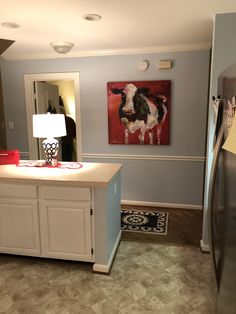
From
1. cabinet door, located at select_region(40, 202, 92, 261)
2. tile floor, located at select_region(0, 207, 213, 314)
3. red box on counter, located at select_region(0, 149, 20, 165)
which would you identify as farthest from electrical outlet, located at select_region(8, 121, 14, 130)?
cabinet door, located at select_region(40, 202, 92, 261)

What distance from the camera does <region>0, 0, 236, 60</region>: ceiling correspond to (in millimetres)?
2176

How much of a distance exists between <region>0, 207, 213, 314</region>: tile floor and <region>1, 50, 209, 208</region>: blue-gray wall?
1272 mm

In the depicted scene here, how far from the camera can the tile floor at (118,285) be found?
6.49 feet

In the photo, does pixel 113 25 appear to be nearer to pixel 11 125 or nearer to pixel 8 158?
pixel 8 158

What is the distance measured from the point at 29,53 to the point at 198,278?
12.1 feet

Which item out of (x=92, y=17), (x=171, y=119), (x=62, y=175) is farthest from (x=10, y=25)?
(x=171, y=119)

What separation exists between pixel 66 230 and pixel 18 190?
56 cm

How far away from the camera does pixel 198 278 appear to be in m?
2.30

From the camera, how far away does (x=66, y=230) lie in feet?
7.78

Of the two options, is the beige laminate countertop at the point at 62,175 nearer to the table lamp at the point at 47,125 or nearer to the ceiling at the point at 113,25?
the table lamp at the point at 47,125

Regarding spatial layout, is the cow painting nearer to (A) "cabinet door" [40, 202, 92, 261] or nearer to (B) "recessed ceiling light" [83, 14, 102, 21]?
(B) "recessed ceiling light" [83, 14, 102, 21]

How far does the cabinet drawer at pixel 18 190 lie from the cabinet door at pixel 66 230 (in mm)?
145

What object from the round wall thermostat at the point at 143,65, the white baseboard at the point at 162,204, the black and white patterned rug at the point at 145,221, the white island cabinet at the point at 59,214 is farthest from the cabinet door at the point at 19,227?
the round wall thermostat at the point at 143,65

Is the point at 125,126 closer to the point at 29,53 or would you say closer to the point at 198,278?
the point at 29,53
